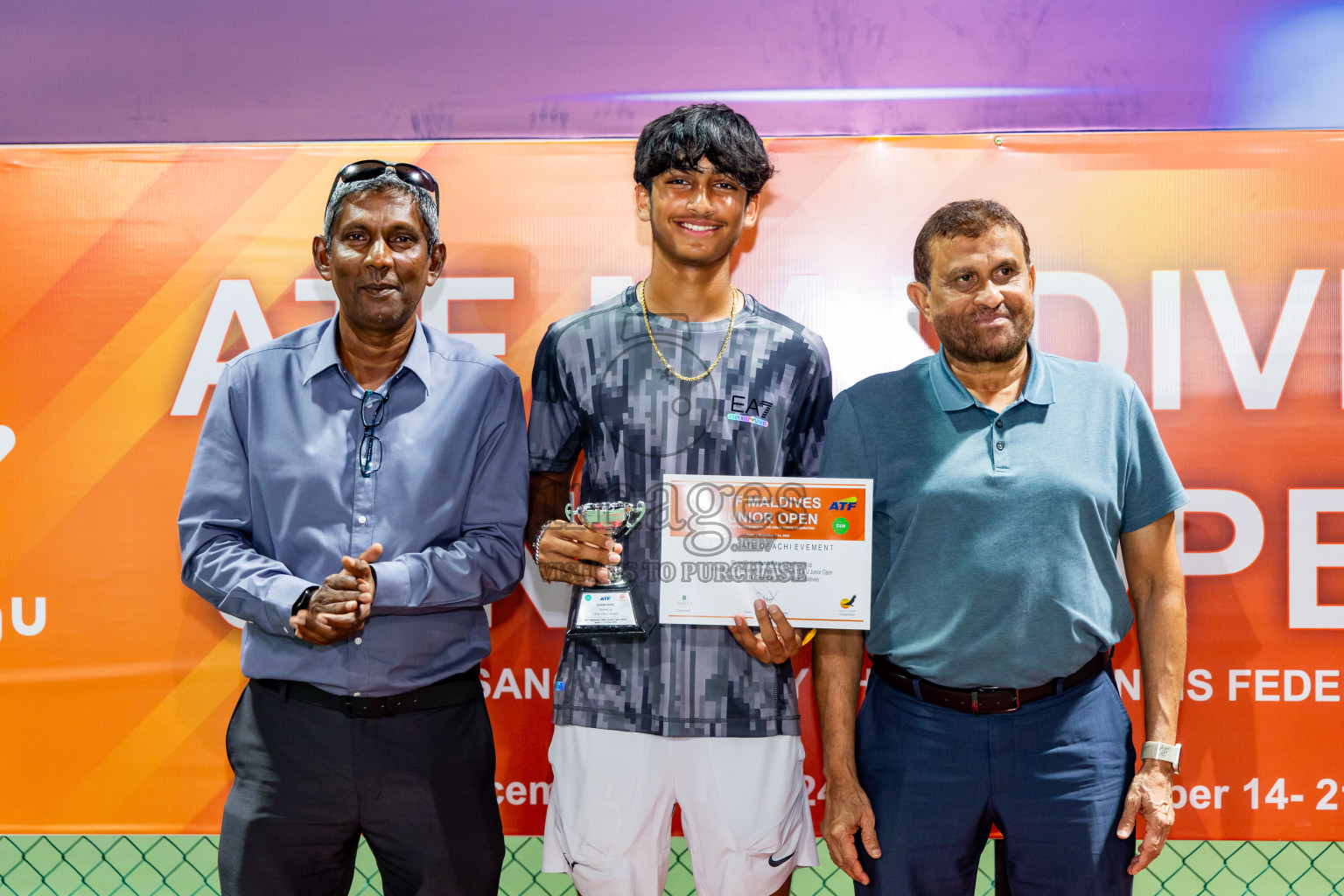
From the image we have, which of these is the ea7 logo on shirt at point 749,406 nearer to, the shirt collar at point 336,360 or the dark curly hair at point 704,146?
the dark curly hair at point 704,146

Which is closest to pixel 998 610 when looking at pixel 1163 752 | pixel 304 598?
pixel 1163 752

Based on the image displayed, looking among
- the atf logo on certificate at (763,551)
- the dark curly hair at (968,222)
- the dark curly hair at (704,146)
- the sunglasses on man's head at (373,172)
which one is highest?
the dark curly hair at (704,146)

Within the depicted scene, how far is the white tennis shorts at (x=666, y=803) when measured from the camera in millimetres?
2170

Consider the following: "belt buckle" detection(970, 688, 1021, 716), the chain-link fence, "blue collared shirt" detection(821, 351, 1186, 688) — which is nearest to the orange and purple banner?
"blue collared shirt" detection(821, 351, 1186, 688)

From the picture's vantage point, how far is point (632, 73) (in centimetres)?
287

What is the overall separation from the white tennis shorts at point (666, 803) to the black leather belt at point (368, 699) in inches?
12.8

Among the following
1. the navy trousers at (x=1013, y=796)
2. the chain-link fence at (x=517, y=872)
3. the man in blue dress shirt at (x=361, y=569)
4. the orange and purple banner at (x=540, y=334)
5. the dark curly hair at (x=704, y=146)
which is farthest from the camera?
the chain-link fence at (x=517, y=872)

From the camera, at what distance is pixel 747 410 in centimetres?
224

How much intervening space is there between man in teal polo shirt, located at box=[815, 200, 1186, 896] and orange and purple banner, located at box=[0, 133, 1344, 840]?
692 mm

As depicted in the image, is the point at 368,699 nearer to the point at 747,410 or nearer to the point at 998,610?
the point at 747,410

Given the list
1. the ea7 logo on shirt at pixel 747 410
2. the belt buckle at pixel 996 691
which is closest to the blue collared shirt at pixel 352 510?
the ea7 logo on shirt at pixel 747 410

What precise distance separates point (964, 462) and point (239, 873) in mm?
1966

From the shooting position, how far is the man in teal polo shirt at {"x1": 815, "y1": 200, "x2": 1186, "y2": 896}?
202 centimetres

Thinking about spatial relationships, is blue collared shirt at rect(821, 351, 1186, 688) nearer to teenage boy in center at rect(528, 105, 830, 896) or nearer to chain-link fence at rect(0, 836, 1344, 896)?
teenage boy in center at rect(528, 105, 830, 896)
